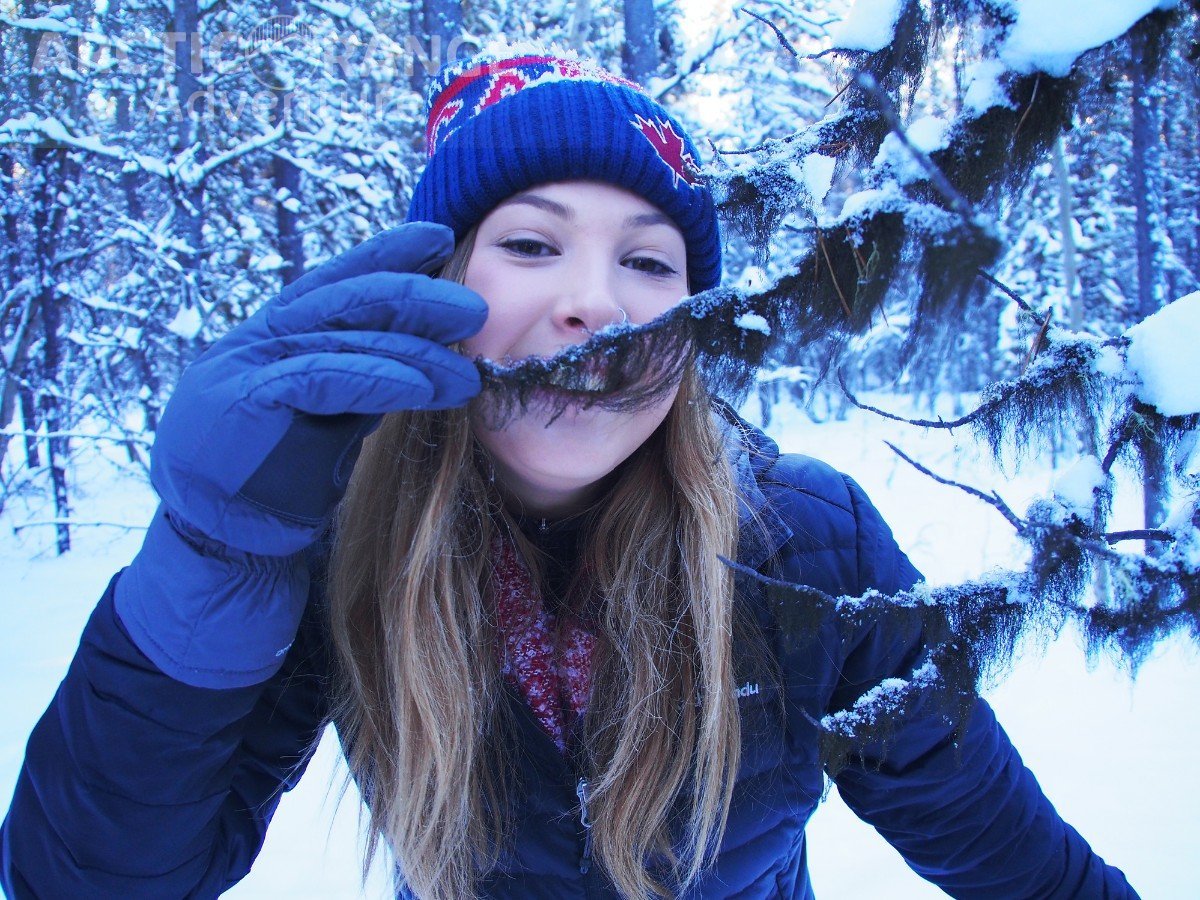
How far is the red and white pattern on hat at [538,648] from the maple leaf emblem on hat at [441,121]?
988 millimetres

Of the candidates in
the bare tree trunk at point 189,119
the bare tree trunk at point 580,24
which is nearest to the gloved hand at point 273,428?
the bare tree trunk at point 580,24

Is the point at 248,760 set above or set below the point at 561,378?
below

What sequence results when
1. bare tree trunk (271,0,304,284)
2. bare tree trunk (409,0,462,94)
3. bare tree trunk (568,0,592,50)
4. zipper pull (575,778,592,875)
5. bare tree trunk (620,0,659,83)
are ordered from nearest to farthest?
zipper pull (575,778,592,875), bare tree trunk (568,0,592,50), bare tree trunk (620,0,659,83), bare tree trunk (409,0,462,94), bare tree trunk (271,0,304,284)

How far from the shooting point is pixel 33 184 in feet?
26.1

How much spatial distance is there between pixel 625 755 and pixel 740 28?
682 cm

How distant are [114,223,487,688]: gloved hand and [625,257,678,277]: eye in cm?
40

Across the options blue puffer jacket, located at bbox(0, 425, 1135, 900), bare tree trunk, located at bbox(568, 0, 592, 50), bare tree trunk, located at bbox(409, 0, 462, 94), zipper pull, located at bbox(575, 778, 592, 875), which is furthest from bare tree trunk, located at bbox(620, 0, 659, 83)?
zipper pull, located at bbox(575, 778, 592, 875)

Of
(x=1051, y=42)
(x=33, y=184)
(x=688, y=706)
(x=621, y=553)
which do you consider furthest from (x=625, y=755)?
(x=33, y=184)

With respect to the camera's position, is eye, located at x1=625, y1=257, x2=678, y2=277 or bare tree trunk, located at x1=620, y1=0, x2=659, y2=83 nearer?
eye, located at x1=625, y1=257, x2=678, y2=277

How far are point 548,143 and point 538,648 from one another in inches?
42.9

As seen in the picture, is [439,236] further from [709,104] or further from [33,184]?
[709,104]

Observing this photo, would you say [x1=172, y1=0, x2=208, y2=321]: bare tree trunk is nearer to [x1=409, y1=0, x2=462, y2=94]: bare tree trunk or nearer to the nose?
[x1=409, y1=0, x2=462, y2=94]: bare tree trunk

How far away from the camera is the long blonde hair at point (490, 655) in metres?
1.45

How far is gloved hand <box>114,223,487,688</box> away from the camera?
3.31ft
